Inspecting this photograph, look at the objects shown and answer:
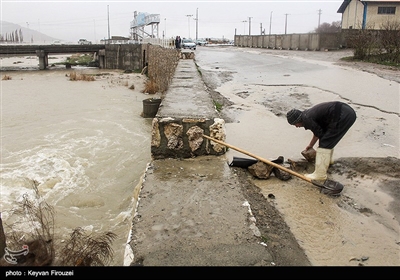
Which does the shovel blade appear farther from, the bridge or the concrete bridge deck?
the bridge

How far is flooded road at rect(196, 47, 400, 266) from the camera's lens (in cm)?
305

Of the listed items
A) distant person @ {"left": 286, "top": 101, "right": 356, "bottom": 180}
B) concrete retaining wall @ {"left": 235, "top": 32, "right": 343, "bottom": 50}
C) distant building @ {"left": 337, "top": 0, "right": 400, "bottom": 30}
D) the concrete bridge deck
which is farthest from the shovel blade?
distant building @ {"left": 337, "top": 0, "right": 400, "bottom": 30}

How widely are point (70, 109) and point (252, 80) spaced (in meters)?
8.02

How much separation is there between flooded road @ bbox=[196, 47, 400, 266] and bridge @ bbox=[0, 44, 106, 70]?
3477 centimetres

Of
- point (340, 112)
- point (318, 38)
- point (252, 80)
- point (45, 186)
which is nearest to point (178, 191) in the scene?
point (340, 112)

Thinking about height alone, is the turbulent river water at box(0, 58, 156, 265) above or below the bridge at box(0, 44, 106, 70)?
below

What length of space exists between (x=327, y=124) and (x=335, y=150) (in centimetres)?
134

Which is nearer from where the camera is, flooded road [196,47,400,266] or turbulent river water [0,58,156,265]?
flooded road [196,47,400,266]

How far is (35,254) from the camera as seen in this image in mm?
3223

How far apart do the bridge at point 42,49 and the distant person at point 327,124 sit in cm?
4287

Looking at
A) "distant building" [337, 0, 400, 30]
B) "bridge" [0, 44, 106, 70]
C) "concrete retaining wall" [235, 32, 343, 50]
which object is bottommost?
"bridge" [0, 44, 106, 70]

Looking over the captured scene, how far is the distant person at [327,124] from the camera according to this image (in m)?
4.21

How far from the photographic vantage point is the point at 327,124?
438cm
